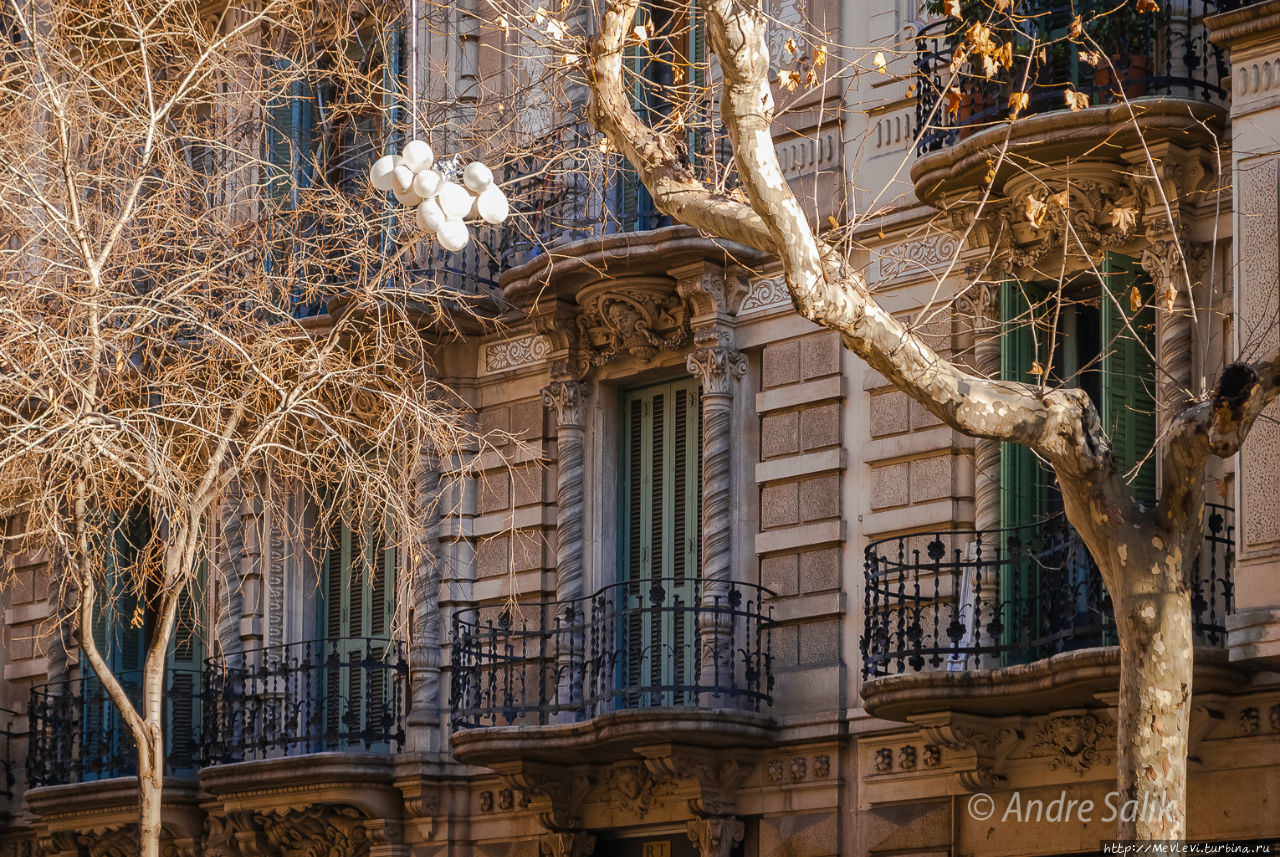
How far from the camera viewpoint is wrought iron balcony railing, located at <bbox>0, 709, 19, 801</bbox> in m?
23.9

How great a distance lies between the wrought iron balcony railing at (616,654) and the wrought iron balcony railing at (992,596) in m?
1.24

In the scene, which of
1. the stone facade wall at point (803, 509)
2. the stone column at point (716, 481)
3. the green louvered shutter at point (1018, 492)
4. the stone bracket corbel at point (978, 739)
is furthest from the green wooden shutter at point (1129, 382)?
the stone column at point (716, 481)

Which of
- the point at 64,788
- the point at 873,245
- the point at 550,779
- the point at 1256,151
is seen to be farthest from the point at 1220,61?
the point at 64,788

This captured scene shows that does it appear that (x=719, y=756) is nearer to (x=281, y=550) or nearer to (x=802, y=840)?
(x=802, y=840)

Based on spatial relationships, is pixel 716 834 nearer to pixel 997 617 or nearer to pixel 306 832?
pixel 997 617

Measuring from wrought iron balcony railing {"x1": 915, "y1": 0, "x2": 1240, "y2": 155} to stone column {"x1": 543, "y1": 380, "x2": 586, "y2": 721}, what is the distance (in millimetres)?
4223

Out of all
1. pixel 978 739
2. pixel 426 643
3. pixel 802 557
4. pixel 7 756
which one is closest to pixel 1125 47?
pixel 802 557

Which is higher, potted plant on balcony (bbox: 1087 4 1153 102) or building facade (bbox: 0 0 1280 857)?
potted plant on balcony (bbox: 1087 4 1153 102)

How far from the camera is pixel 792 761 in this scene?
16.8 meters

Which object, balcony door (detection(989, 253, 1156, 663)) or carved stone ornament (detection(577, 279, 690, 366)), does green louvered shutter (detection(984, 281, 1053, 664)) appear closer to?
balcony door (detection(989, 253, 1156, 663))

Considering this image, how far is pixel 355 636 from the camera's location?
19859mm

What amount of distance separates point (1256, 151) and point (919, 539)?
12.6 feet

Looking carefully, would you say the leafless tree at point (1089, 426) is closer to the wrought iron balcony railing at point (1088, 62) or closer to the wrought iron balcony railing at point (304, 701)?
the wrought iron balcony railing at point (1088, 62)

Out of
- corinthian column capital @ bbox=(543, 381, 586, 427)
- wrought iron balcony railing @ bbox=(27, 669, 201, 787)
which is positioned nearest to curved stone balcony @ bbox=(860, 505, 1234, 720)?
corinthian column capital @ bbox=(543, 381, 586, 427)
